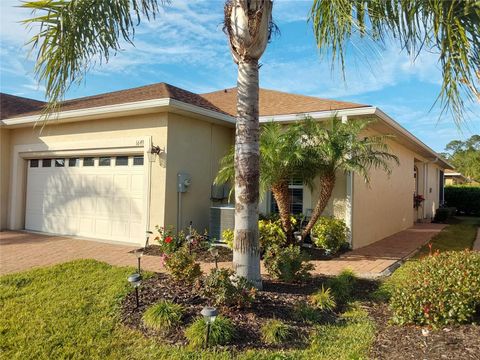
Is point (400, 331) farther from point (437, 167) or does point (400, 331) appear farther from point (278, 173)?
point (437, 167)

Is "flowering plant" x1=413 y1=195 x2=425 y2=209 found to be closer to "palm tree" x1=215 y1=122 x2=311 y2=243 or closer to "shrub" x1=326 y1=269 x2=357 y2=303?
"palm tree" x1=215 y1=122 x2=311 y2=243

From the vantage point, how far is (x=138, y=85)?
13.0 metres

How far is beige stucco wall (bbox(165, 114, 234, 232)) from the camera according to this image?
10328 mm

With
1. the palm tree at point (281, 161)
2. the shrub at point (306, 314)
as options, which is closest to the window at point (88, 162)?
the palm tree at point (281, 161)

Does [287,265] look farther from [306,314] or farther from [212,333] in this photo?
[212,333]

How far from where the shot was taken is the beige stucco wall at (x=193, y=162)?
10328 millimetres

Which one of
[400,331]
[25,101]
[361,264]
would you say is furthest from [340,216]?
[25,101]

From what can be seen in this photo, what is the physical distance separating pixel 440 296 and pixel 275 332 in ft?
6.81

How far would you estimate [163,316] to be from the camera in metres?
4.54

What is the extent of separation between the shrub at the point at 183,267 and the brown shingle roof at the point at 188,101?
541 cm

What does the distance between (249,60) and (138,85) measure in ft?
27.4

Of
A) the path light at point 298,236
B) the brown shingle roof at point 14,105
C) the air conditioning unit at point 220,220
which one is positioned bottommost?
the path light at point 298,236

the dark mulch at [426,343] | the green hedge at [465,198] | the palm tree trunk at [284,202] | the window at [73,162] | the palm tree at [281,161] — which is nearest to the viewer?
the dark mulch at [426,343]

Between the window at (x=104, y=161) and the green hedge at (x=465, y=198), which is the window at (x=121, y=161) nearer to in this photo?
the window at (x=104, y=161)
